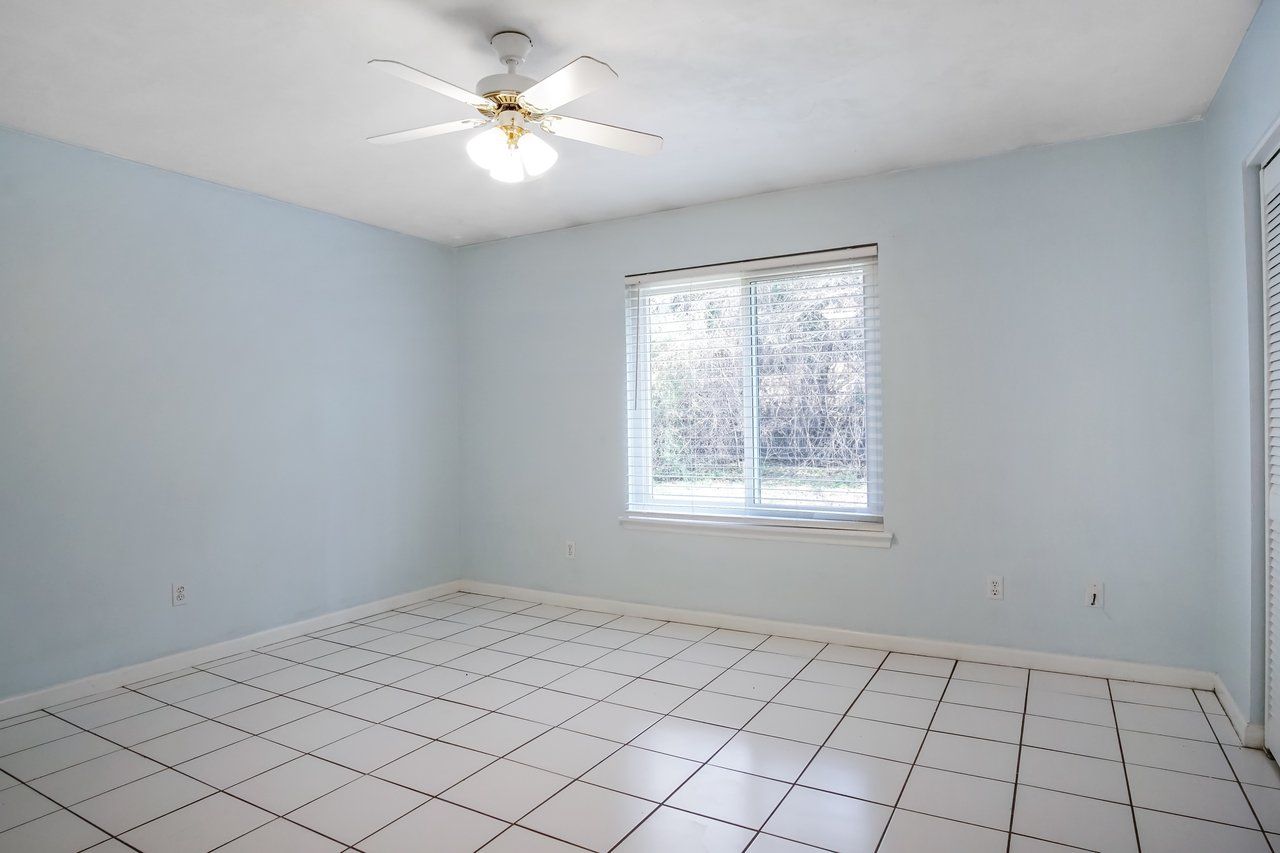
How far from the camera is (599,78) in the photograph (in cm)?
210

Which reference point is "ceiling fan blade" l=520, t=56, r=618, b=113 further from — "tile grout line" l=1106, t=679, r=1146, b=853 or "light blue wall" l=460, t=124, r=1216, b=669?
"tile grout line" l=1106, t=679, r=1146, b=853

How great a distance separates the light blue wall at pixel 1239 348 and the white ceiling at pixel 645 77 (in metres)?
0.16

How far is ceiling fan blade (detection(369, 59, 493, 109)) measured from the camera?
2.05 metres

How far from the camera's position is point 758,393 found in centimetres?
407

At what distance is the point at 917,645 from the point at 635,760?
1.76 meters

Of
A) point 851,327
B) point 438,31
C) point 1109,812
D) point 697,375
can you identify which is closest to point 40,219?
point 438,31

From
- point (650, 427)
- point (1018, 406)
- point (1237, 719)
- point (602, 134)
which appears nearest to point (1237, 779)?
point (1237, 719)

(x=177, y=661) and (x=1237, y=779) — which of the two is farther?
(x=177, y=661)

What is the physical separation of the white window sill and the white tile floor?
0.57 meters

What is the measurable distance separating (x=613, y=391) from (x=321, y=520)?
1.89m

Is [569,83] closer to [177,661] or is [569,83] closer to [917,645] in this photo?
[917,645]

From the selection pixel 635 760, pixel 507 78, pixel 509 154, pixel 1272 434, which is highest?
pixel 507 78

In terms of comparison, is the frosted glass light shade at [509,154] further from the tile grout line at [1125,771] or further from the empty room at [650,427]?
the tile grout line at [1125,771]

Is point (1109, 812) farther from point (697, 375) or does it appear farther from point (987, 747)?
point (697, 375)
